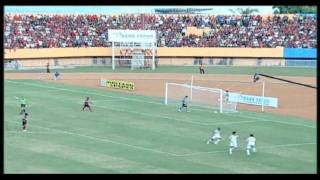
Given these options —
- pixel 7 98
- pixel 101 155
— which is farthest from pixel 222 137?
pixel 7 98

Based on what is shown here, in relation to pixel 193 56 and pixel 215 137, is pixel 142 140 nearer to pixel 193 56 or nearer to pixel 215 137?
pixel 215 137

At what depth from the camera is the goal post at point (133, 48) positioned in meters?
65.1

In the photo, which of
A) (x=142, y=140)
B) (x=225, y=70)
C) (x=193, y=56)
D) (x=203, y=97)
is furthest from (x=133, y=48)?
(x=142, y=140)

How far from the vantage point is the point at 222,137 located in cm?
2889

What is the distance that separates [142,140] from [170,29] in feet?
161

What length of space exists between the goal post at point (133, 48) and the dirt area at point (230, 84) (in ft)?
17.6

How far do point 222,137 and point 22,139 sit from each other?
8.47m

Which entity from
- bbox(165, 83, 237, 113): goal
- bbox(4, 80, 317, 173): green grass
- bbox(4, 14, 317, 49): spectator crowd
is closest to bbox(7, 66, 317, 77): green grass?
bbox(4, 14, 317, 49): spectator crowd

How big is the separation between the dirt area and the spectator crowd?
1128 cm

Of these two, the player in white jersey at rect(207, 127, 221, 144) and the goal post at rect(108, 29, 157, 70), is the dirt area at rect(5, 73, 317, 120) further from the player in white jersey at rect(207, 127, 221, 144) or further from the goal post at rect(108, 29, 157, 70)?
the player in white jersey at rect(207, 127, 221, 144)

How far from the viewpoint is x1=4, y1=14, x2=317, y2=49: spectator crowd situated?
7044 cm

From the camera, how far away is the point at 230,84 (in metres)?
52.8

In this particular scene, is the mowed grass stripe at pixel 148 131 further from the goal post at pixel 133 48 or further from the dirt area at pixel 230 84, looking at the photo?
the goal post at pixel 133 48
